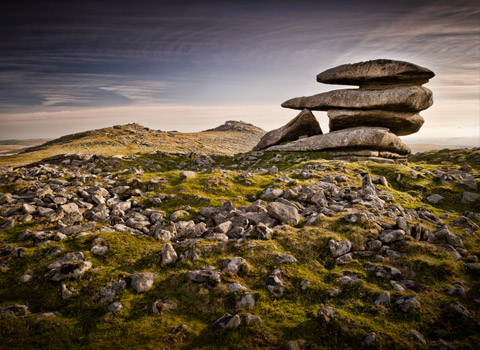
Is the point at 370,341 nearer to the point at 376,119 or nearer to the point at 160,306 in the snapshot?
the point at 160,306

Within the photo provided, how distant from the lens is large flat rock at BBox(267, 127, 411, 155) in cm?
2948

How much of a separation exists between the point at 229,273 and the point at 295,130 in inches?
1229

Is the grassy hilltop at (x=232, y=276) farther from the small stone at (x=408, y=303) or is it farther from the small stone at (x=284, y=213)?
the small stone at (x=284, y=213)

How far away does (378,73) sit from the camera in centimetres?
3031

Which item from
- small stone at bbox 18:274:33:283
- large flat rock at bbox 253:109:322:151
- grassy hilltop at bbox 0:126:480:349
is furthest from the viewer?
large flat rock at bbox 253:109:322:151

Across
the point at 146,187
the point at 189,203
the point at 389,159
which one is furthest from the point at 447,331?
the point at 389,159

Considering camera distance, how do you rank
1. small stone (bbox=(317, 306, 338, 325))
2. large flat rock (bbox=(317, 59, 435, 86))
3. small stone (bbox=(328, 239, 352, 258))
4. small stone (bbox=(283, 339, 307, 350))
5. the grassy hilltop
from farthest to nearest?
large flat rock (bbox=(317, 59, 435, 86)) < small stone (bbox=(328, 239, 352, 258)) < small stone (bbox=(317, 306, 338, 325)) < the grassy hilltop < small stone (bbox=(283, 339, 307, 350))

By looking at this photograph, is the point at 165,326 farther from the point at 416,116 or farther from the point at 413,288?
the point at 416,116

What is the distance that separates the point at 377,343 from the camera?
5.58 meters

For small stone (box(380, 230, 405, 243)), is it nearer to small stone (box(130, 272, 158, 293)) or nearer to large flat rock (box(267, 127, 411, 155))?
small stone (box(130, 272, 158, 293))

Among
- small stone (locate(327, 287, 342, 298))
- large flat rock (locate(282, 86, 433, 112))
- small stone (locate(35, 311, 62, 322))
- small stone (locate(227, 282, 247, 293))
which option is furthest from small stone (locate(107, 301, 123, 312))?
large flat rock (locate(282, 86, 433, 112))

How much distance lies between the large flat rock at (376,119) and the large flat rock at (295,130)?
8.97ft

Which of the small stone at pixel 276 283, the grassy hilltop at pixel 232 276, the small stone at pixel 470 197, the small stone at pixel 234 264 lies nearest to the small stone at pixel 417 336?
the grassy hilltop at pixel 232 276

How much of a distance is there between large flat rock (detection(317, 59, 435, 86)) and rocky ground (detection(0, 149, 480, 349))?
21.3 meters
